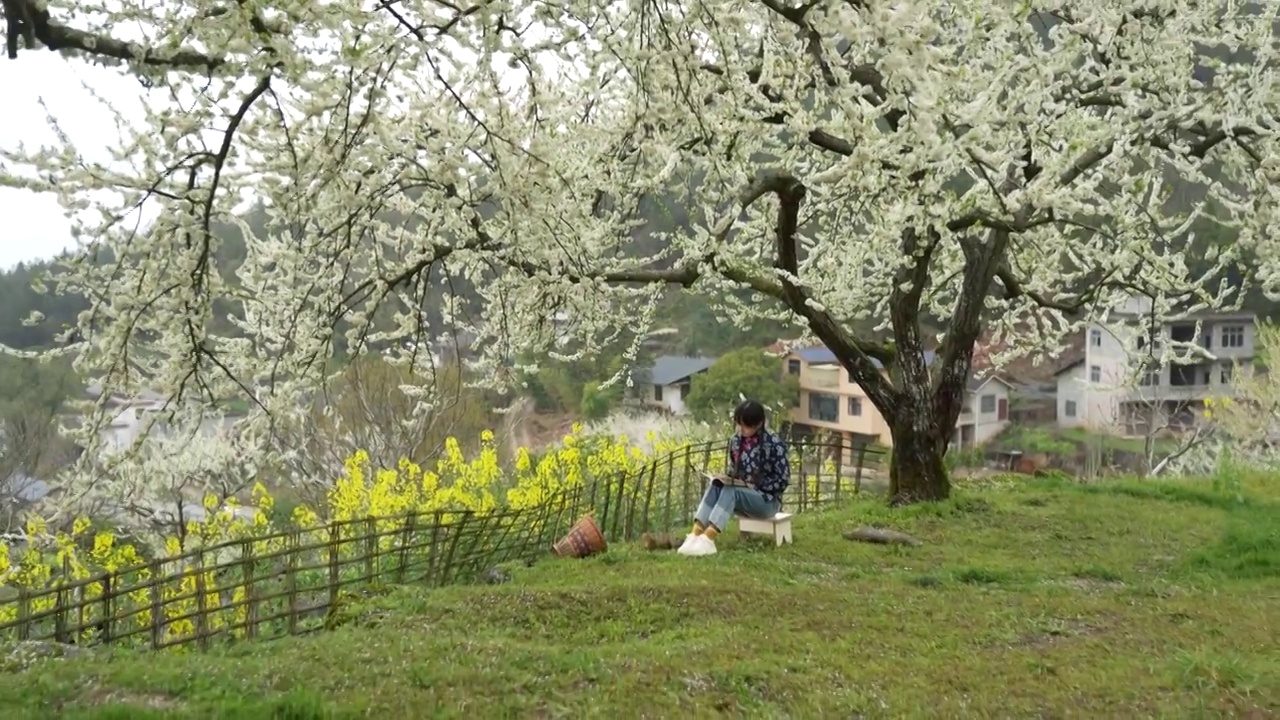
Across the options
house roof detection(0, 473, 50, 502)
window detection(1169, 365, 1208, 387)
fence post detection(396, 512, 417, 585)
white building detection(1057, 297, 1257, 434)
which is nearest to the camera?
fence post detection(396, 512, 417, 585)

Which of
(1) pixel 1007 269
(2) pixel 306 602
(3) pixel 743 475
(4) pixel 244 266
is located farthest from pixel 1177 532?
(4) pixel 244 266

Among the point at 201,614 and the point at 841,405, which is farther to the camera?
the point at 841,405

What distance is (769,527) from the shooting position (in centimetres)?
666

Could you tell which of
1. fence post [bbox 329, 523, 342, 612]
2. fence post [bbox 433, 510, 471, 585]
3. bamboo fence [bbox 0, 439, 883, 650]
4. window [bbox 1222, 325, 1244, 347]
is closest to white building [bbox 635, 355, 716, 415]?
window [bbox 1222, 325, 1244, 347]

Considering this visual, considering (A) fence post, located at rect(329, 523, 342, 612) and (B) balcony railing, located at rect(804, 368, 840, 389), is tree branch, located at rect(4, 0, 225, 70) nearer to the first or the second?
(A) fence post, located at rect(329, 523, 342, 612)

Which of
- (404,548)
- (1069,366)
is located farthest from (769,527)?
(1069,366)

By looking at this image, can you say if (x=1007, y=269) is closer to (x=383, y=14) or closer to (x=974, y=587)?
(x=974, y=587)

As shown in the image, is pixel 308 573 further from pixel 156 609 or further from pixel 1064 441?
pixel 1064 441

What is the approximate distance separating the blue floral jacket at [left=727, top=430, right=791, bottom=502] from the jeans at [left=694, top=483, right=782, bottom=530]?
2.4 inches

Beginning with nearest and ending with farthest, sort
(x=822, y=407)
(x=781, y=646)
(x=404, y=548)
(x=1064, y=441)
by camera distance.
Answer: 1. (x=781, y=646)
2. (x=404, y=548)
3. (x=1064, y=441)
4. (x=822, y=407)

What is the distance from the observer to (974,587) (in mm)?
5504

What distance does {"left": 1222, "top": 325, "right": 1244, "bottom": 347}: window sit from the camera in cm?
2422

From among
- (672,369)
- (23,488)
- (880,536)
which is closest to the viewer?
(880,536)

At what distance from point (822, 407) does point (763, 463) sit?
720 inches
